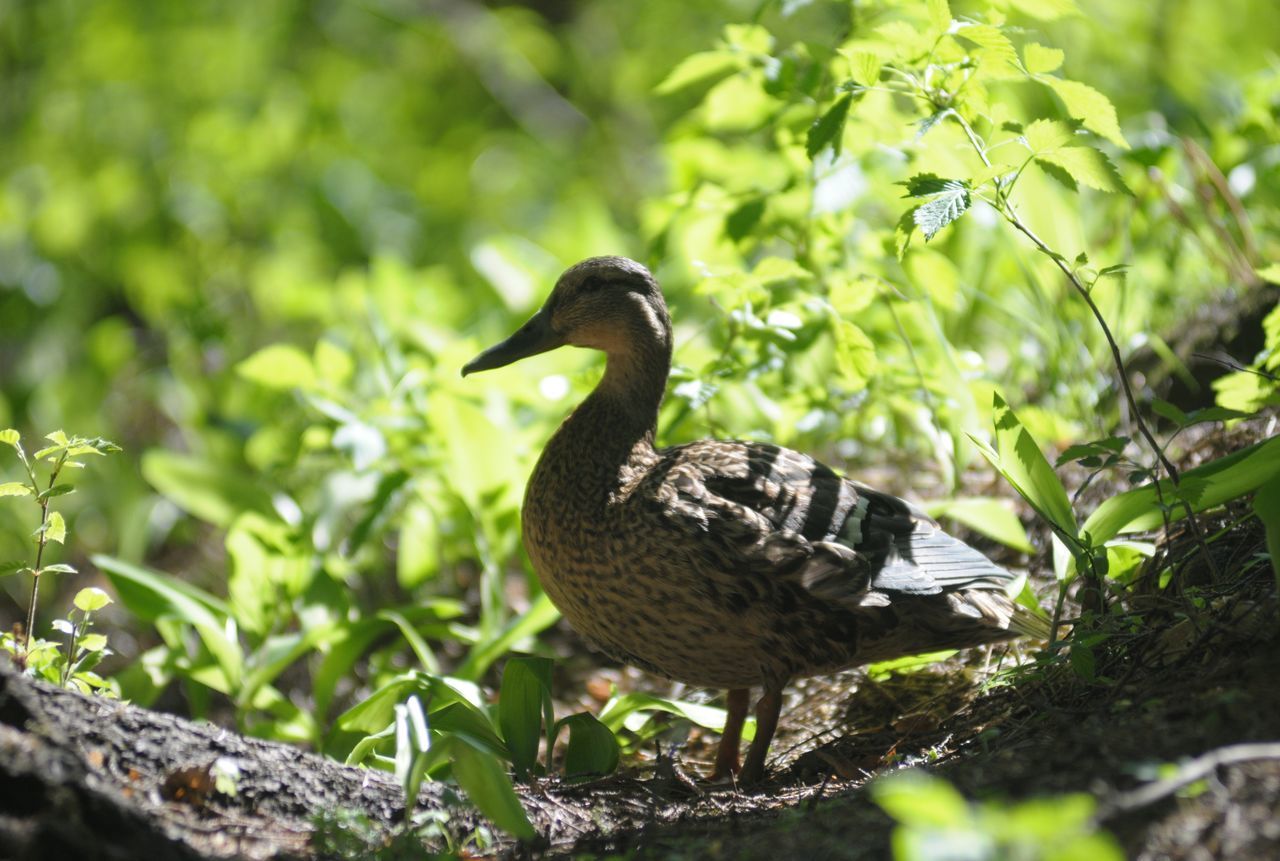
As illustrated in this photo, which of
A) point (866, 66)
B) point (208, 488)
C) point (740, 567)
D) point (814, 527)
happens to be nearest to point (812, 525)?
point (814, 527)

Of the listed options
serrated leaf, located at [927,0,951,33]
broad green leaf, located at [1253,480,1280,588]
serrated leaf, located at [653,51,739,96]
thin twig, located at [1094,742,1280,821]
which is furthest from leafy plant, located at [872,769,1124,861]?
serrated leaf, located at [653,51,739,96]

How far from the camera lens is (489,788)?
205 centimetres

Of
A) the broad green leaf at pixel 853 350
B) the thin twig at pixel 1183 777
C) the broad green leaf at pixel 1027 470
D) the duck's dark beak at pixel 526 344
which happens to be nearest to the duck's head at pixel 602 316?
the duck's dark beak at pixel 526 344

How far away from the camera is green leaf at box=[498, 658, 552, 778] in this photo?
269cm

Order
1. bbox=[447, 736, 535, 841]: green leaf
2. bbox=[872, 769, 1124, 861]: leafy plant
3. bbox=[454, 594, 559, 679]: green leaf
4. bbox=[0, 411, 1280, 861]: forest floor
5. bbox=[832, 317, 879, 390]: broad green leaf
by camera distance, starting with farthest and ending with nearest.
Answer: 1. bbox=[454, 594, 559, 679]: green leaf
2. bbox=[832, 317, 879, 390]: broad green leaf
3. bbox=[447, 736, 535, 841]: green leaf
4. bbox=[0, 411, 1280, 861]: forest floor
5. bbox=[872, 769, 1124, 861]: leafy plant

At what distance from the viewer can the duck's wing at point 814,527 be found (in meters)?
2.74

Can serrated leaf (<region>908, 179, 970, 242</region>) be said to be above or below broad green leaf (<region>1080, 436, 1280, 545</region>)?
above

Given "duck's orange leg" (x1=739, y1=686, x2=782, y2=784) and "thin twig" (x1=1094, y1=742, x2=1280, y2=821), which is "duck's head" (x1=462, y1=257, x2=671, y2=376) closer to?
"duck's orange leg" (x1=739, y1=686, x2=782, y2=784)

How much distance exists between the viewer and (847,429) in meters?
3.90

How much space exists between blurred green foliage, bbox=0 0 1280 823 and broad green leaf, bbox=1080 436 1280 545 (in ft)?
1.15

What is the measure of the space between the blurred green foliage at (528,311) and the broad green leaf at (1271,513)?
0.59m

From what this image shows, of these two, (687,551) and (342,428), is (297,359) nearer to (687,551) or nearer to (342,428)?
(342,428)

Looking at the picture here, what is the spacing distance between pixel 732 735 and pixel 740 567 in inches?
20.5

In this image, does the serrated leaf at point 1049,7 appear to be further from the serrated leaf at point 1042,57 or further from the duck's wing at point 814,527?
the duck's wing at point 814,527
